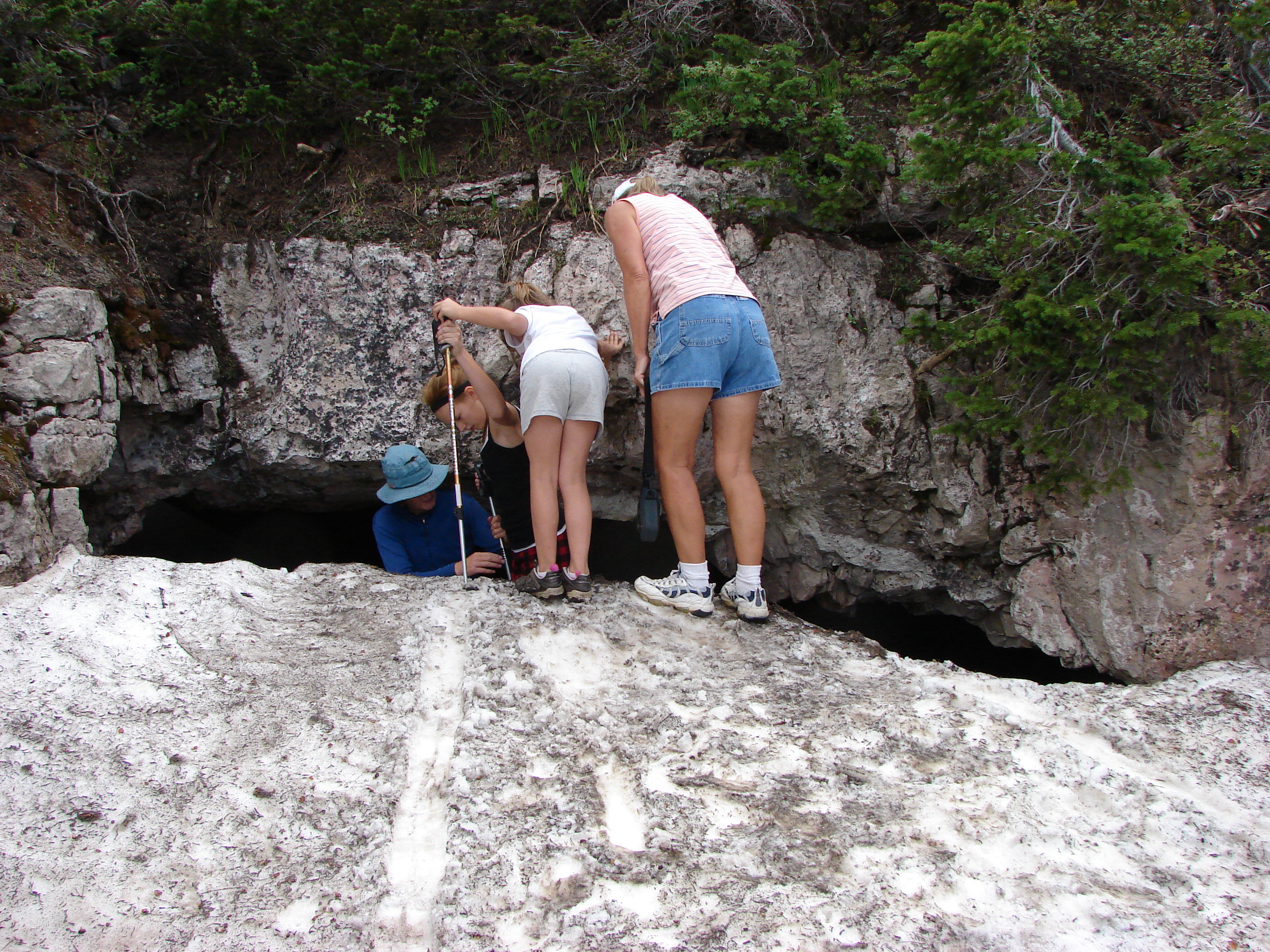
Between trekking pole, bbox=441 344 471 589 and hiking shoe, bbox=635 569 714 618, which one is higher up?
trekking pole, bbox=441 344 471 589

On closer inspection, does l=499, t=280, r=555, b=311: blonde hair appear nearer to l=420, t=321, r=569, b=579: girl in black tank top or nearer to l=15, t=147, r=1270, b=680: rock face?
l=420, t=321, r=569, b=579: girl in black tank top

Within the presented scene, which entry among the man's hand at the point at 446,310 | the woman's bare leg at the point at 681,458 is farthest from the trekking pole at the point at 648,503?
the man's hand at the point at 446,310

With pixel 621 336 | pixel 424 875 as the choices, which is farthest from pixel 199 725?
pixel 621 336

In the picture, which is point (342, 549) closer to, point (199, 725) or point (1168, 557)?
point (199, 725)

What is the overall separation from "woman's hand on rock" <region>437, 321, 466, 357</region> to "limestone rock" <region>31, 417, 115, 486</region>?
77.5 inches

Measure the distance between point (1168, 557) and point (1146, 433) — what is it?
62cm

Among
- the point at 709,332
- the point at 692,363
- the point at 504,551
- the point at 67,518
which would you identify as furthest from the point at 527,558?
the point at 67,518

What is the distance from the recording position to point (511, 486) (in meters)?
4.37

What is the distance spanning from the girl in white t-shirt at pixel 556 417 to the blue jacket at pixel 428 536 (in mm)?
728

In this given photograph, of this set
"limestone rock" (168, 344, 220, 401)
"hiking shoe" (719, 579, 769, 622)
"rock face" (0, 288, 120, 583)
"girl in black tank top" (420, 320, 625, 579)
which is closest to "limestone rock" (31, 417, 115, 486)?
"rock face" (0, 288, 120, 583)

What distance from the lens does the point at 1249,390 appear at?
3504 mm

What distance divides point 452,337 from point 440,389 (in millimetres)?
522

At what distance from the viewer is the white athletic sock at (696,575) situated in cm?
375

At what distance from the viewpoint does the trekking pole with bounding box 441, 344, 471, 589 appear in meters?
4.09
